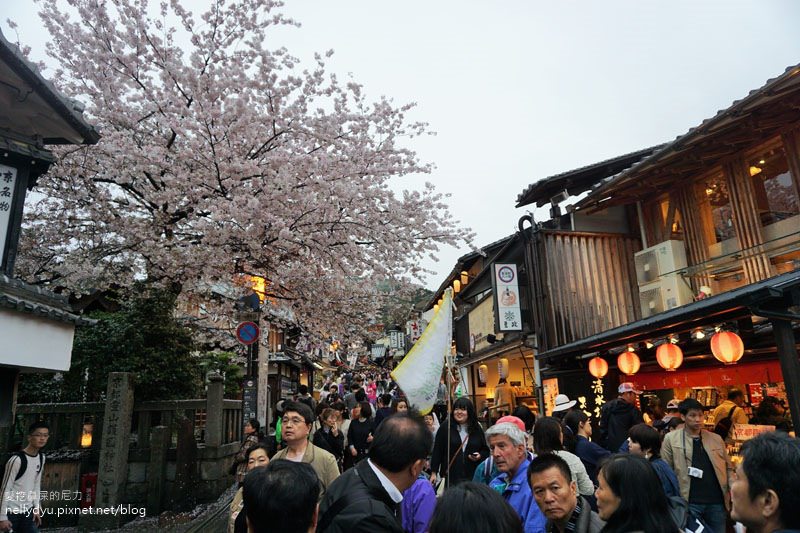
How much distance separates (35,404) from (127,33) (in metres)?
10.1

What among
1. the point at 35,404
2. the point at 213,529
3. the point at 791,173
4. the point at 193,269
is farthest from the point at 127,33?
the point at 791,173

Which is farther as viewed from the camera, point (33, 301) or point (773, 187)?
point (773, 187)

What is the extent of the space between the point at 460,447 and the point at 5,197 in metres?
8.41

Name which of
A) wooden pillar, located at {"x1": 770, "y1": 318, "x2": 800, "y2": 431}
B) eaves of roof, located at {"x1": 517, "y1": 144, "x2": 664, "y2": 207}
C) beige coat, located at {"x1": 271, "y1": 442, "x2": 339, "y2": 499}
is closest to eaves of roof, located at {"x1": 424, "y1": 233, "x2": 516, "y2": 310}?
eaves of roof, located at {"x1": 517, "y1": 144, "x2": 664, "y2": 207}

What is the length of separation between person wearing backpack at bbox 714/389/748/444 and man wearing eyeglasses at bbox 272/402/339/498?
8.05 meters

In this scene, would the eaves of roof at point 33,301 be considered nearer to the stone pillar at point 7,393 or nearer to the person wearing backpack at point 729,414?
the stone pillar at point 7,393

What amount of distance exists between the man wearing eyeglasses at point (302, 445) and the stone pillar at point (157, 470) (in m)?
6.57

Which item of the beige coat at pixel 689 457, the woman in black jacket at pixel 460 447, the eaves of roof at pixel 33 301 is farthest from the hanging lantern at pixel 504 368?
the eaves of roof at pixel 33 301

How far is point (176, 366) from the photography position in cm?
1166

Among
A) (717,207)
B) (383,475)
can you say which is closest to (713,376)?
(717,207)

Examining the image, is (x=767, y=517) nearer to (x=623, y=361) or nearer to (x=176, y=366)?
(x=623, y=361)

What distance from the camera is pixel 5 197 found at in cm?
768

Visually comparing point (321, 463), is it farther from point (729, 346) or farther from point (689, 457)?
point (729, 346)

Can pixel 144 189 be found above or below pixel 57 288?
above
